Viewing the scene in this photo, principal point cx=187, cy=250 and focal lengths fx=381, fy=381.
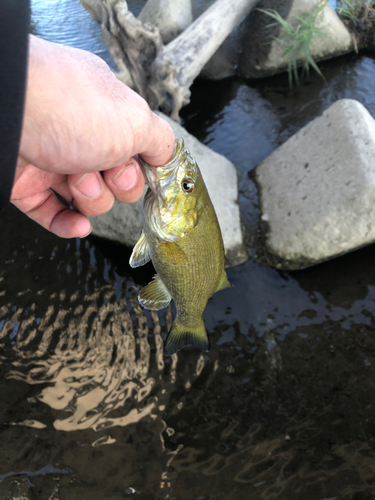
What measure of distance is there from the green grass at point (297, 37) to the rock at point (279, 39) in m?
0.03

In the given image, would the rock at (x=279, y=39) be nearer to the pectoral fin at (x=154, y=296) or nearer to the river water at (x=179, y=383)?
the river water at (x=179, y=383)

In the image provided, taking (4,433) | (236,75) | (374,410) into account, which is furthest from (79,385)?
(236,75)

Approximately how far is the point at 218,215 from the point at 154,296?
2117 mm

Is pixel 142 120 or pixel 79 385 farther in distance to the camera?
pixel 79 385

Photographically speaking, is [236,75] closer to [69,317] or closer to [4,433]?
[69,317]

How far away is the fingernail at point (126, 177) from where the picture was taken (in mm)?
1825

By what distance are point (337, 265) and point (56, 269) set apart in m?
3.08

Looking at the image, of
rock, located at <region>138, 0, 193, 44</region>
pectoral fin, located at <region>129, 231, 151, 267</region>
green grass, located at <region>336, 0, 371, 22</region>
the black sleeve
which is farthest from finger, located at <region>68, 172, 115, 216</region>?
green grass, located at <region>336, 0, 371, 22</region>

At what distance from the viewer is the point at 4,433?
3152 millimetres

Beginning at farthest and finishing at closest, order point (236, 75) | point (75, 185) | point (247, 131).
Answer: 1. point (236, 75)
2. point (247, 131)
3. point (75, 185)

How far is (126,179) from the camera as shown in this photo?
73.0 inches

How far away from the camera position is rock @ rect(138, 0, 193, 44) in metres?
6.68

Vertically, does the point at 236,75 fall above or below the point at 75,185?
below

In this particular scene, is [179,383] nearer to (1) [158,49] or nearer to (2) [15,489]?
(2) [15,489]
